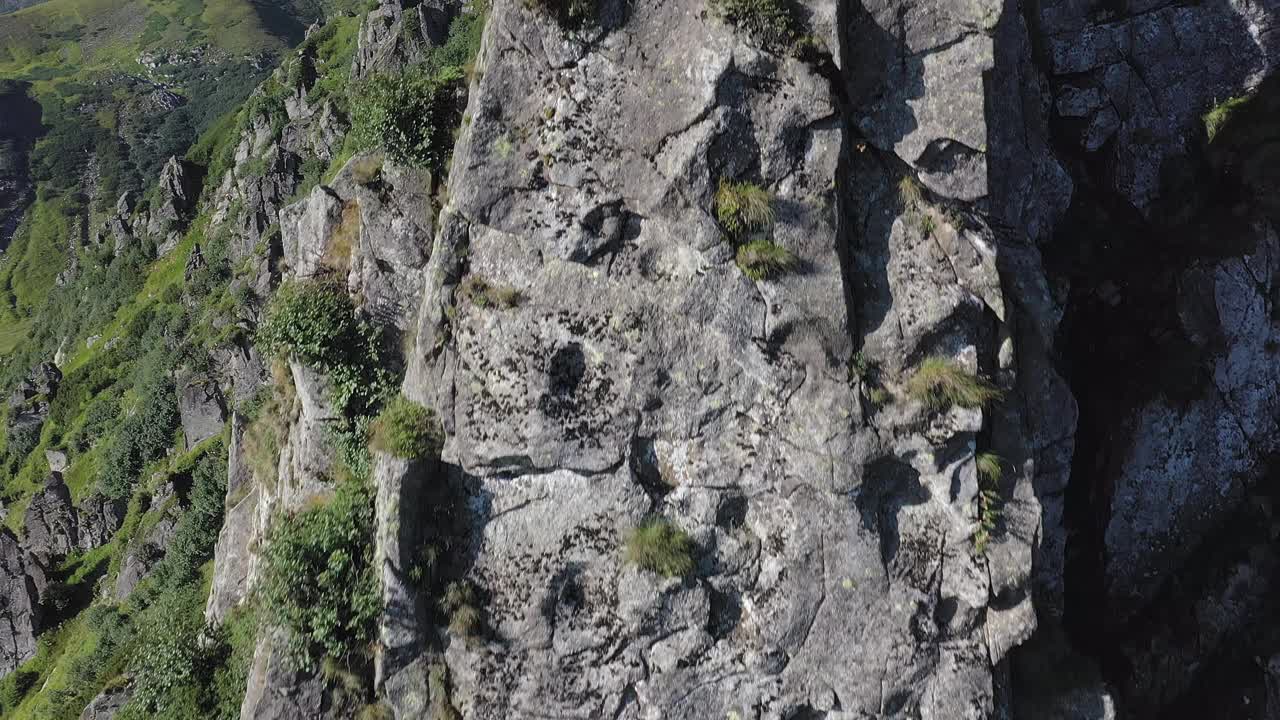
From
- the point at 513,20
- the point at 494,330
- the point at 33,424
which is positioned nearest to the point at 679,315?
the point at 494,330

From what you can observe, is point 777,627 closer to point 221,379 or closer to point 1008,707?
point 1008,707

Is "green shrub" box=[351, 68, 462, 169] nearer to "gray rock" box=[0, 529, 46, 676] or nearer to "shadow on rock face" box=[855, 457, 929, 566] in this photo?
"shadow on rock face" box=[855, 457, 929, 566]

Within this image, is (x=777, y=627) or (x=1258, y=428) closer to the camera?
(x=777, y=627)

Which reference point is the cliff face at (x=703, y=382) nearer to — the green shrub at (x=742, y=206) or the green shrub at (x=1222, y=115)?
the green shrub at (x=742, y=206)

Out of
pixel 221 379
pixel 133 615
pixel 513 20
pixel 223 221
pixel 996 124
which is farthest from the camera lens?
pixel 223 221

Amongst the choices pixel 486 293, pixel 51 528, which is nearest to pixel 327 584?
pixel 486 293

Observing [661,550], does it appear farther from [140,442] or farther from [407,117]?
[140,442]
